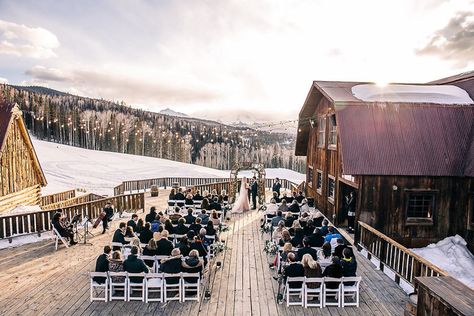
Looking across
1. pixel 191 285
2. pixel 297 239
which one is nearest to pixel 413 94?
pixel 297 239

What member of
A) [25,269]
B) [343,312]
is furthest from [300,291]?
[25,269]

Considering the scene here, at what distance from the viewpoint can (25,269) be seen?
32.3 ft

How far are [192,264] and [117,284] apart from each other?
6.27 ft

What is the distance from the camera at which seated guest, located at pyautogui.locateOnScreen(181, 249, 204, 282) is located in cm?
786

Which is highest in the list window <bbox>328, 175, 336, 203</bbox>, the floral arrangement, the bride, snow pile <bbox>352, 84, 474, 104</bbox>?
snow pile <bbox>352, 84, 474, 104</bbox>

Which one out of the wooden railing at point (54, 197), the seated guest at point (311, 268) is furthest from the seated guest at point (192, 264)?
the wooden railing at point (54, 197)

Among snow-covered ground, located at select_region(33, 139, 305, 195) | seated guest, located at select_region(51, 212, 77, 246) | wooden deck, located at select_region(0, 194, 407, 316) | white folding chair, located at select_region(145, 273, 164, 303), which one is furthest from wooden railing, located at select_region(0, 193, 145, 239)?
snow-covered ground, located at select_region(33, 139, 305, 195)

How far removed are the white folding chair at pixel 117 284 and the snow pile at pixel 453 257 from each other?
37.3ft

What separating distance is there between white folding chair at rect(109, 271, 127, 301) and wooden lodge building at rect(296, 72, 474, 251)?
29.2ft

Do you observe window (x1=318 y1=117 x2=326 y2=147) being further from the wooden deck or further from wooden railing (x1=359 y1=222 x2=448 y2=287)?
the wooden deck

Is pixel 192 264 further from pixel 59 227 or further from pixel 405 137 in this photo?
pixel 405 137

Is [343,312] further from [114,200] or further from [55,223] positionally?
[114,200]

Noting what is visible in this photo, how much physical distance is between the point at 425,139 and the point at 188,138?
8009 cm

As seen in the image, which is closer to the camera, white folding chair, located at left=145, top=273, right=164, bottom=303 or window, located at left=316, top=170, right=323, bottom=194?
white folding chair, located at left=145, top=273, right=164, bottom=303
